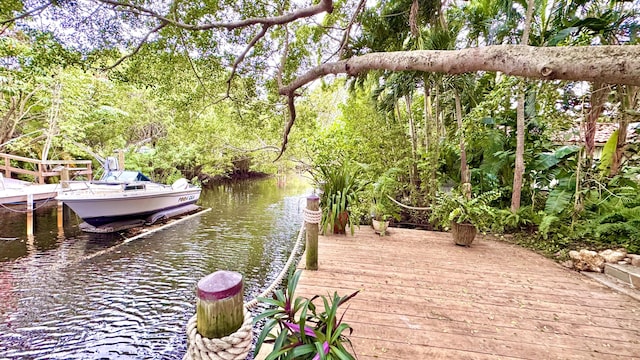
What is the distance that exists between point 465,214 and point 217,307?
384 centimetres

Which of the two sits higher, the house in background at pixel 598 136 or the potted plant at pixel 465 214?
the house in background at pixel 598 136

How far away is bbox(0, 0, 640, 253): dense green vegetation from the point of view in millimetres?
3949

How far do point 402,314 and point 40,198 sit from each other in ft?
35.5

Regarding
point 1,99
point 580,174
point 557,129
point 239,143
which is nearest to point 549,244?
point 580,174

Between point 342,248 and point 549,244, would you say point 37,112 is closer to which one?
point 342,248

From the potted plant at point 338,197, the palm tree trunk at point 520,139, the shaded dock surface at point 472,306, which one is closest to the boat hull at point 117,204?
the potted plant at point 338,197

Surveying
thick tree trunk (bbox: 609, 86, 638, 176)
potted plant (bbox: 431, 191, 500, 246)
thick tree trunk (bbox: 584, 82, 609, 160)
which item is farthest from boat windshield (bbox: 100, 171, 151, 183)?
thick tree trunk (bbox: 609, 86, 638, 176)

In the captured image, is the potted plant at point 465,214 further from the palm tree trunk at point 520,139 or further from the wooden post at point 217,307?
the wooden post at point 217,307

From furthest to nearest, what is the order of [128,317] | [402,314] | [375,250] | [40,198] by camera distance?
1. [40,198]
2. [375,250]
3. [128,317]
4. [402,314]

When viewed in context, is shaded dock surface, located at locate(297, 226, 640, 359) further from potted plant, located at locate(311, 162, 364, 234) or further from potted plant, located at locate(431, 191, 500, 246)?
potted plant, located at locate(311, 162, 364, 234)

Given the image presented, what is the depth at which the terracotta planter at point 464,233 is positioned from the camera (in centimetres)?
Result: 399

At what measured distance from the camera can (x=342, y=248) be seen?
3.71 m

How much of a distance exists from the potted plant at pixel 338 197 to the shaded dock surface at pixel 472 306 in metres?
0.72

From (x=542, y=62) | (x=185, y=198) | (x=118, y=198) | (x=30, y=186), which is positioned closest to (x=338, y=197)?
(x=542, y=62)
